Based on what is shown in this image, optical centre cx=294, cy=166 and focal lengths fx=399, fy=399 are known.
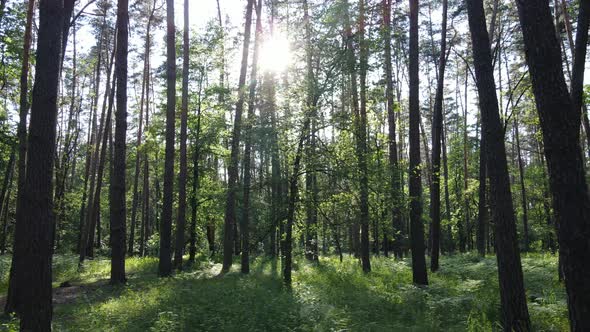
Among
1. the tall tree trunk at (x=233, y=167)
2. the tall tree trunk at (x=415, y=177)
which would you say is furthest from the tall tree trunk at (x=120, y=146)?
the tall tree trunk at (x=415, y=177)

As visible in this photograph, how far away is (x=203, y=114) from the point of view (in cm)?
2186

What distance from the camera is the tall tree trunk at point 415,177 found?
1236 cm

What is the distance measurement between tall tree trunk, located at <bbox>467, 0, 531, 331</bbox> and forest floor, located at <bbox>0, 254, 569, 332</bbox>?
46 centimetres

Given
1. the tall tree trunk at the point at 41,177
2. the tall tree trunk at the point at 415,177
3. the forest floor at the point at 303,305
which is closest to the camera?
the tall tree trunk at the point at 41,177

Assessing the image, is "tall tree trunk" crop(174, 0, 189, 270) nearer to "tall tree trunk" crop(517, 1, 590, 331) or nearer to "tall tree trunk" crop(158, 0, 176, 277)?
"tall tree trunk" crop(158, 0, 176, 277)

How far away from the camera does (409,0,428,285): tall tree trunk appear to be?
487 inches

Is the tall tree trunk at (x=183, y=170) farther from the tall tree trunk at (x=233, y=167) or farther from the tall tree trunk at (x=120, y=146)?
the tall tree trunk at (x=120, y=146)

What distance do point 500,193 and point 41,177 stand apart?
296 inches

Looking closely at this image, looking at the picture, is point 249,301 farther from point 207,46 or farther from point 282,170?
point 207,46

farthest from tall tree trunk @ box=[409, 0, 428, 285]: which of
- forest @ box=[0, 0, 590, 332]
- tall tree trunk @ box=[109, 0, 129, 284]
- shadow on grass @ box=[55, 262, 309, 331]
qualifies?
tall tree trunk @ box=[109, 0, 129, 284]

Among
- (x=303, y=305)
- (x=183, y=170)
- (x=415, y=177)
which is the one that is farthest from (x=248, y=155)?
(x=303, y=305)

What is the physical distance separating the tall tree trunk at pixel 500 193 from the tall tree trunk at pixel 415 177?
15.5ft

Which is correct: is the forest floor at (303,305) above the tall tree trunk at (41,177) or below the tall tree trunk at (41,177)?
below

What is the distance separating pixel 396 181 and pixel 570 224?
736cm
